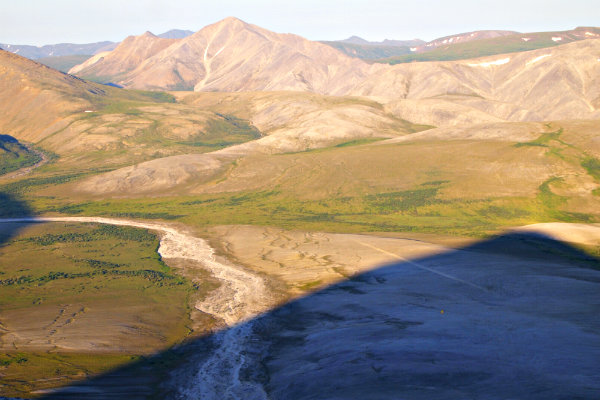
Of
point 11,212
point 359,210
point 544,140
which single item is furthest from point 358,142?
point 11,212

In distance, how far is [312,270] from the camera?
203ft

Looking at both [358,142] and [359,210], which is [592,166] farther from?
[358,142]

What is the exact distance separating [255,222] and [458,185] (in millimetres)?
40390

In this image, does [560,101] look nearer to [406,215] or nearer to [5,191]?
[406,215]

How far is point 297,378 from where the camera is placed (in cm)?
3494

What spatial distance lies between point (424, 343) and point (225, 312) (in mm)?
20521

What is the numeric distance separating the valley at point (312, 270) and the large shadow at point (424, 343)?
166 millimetres

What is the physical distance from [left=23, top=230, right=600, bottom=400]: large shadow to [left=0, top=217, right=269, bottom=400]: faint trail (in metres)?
0.65

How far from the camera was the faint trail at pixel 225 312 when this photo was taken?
35.5 m

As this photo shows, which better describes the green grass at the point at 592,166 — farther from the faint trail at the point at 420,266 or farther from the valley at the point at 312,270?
the faint trail at the point at 420,266

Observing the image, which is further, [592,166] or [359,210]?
[592,166]

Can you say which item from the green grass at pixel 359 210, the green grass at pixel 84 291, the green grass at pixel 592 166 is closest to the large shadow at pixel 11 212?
the green grass at pixel 84 291

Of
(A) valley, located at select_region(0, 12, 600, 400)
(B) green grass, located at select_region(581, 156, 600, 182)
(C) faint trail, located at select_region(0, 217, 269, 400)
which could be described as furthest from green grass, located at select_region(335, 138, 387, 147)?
(C) faint trail, located at select_region(0, 217, 269, 400)

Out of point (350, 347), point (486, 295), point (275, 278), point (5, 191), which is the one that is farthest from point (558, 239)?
point (5, 191)
